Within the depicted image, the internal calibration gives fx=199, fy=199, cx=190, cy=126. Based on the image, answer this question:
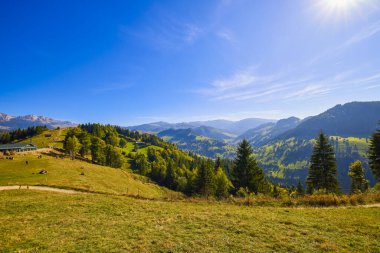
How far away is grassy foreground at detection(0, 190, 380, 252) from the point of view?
36.8ft

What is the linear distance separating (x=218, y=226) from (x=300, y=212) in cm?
821

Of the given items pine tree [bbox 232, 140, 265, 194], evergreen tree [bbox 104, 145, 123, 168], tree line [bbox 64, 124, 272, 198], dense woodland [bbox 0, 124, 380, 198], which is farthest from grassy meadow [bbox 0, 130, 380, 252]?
evergreen tree [bbox 104, 145, 123, 168]

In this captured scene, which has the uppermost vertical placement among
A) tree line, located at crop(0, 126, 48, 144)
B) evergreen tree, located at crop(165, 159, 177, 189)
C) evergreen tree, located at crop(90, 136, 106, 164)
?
tree line, located at crop(0, 126, 48, 144)

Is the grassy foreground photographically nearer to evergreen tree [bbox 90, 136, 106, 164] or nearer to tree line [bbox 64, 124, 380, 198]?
tree line [bbox 64, 124, 380, 198]

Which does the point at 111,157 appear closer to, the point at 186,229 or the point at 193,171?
the point at 193,171

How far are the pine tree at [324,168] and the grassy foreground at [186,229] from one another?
1312 inches

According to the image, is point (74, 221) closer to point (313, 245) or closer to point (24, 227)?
point (24, 227)

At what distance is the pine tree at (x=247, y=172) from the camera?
153 ft

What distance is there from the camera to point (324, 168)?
154ft

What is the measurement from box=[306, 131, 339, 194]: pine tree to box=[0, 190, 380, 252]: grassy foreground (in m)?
33.3

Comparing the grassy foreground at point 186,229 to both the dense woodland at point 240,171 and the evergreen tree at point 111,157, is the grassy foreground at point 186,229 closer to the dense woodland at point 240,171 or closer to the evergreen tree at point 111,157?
the dense woodland at point 240,171

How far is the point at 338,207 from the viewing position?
1892cm

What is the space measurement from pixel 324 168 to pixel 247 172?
710 inches

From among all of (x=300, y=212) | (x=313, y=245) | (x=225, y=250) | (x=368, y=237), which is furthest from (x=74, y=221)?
(x=368, y=237)
